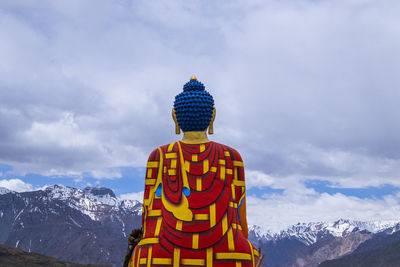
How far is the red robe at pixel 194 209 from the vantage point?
837cm

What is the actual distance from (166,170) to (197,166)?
59cm

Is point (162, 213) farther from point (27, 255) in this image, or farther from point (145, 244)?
point (27, 255)

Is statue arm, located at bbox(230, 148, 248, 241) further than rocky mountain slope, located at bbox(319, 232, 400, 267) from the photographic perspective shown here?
No

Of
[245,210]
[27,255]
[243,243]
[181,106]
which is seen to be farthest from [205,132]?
[27,255]

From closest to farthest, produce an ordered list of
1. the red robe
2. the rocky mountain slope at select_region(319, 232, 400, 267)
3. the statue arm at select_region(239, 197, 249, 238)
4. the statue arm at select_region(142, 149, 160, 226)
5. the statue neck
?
the red robe → the statue arm at select_region(142, 149, 160, 226) → the statue arm at select_region(239, 197, 249, 238) → the statue neck → the rocky mountain slope at select_region(319, 232, 400, 267)

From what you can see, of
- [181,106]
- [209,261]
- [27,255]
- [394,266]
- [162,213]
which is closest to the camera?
[209,261]

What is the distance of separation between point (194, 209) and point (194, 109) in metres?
1.95

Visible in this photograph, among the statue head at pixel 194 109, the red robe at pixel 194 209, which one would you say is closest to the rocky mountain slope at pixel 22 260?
the red robe at pixel 194 209

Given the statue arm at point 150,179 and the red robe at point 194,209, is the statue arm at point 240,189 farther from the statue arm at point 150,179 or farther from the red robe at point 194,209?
the statue arm at point 150,179

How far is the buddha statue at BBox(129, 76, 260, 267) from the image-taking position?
839 centimetres

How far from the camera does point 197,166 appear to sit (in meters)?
9.15

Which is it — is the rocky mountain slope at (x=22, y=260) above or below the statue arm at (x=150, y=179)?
above

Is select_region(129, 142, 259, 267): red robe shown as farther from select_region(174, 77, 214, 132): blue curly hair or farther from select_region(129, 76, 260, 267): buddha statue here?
select_region(174, 77, 214, 132): blue curly hair

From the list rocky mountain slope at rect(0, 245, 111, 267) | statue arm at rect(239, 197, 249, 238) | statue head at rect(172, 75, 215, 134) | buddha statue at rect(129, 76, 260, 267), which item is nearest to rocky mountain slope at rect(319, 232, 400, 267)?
rocky mountain slope at rect(0, 245, 111, 267)
